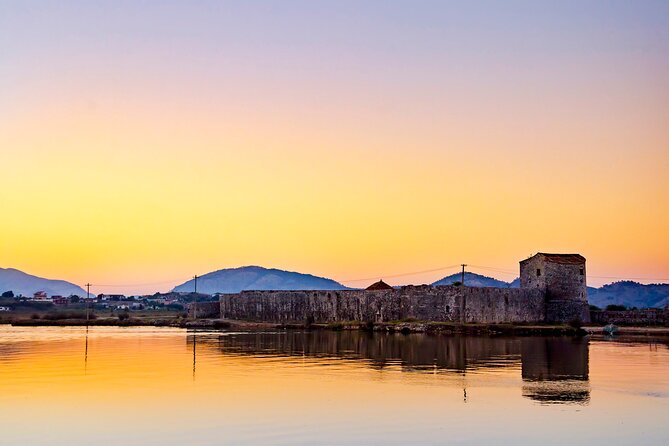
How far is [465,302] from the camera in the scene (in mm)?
63719

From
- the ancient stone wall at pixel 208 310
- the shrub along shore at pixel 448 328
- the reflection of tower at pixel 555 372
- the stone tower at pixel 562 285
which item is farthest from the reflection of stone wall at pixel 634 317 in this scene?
the ancient stone wall at pixel 208 310

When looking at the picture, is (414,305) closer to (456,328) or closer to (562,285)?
(456,328)

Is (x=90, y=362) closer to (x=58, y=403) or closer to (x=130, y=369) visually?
(x=130, y=369)

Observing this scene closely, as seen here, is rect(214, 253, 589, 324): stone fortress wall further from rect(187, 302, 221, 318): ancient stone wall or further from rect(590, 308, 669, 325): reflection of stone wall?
rect(187, 302, 221, 318): ancient stone wall

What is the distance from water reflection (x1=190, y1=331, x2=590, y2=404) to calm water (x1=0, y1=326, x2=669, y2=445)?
0.38 feet

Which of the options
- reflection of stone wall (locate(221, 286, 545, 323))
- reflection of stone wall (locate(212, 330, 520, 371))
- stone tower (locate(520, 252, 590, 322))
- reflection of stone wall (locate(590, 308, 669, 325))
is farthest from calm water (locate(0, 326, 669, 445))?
reflection of stone wall (locate(590, 308, 669, 325))

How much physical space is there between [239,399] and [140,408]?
2.82 metres

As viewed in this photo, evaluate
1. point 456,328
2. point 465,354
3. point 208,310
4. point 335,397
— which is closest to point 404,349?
point 465,354

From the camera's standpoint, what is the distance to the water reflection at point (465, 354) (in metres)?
26.8

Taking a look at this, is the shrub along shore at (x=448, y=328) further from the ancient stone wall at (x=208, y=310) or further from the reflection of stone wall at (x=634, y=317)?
the ancient stone wall at (x=208, y=310)

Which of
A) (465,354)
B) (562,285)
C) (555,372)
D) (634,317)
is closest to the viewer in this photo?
(555,372)

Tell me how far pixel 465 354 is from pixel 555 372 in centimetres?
847

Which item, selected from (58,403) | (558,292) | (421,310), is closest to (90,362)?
(58,403)

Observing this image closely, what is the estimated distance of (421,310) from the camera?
65.3 meters
